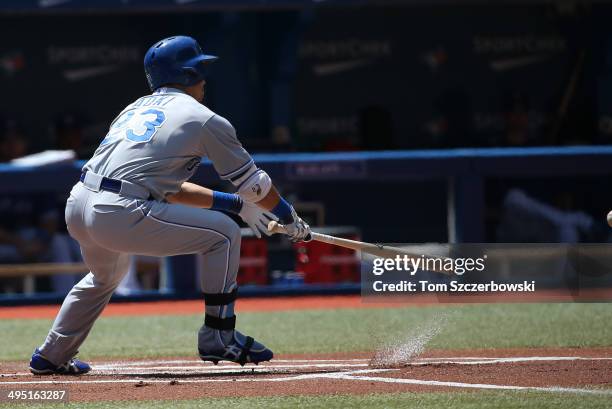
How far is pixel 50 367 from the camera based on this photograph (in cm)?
616

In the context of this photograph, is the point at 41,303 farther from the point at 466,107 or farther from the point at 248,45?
Result: the point at 466,107

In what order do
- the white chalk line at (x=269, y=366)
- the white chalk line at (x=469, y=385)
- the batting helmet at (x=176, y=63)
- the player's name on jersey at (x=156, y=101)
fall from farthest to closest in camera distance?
1. the white chalk line at (x=269, y=366)
2. the batting helmet at (x=176, y=63)
3. the player's name on jersey at (x=156, y=101)
4. the white chalk line at (x=469, y=385)

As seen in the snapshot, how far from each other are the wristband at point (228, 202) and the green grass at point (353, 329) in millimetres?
985

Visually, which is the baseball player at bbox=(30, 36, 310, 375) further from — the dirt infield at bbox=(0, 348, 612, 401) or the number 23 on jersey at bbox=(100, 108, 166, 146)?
the dirt infield at bbox=(0, 348, 612, 401)

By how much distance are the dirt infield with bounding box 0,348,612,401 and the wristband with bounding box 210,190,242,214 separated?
30.6 inches

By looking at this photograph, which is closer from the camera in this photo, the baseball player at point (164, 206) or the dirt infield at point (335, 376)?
the dirt infield at point (335, 376)

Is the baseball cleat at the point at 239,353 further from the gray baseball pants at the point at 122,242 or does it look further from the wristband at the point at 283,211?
the wristband at the point at 283,211

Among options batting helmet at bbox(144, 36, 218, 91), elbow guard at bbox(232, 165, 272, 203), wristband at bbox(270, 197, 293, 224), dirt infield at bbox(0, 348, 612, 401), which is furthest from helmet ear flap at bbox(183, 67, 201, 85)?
dirt infield at bbox(0, 348, 612, 401)

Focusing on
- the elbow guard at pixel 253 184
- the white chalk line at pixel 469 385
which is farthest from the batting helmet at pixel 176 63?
the white chalk line at pixel 469 385

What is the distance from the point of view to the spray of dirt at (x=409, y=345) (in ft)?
21.3

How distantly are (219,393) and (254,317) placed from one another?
442cm

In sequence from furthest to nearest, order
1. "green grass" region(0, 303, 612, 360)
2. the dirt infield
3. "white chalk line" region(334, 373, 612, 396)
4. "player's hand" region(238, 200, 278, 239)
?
"green grass" region(0, 303, 612, 360), "player's hand" region(238, 200, 278, 239), the dirt infield, "white chalk line" region(334, 373, 612, 396)

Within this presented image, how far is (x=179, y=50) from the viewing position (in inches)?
241

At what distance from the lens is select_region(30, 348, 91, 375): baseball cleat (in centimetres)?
615
